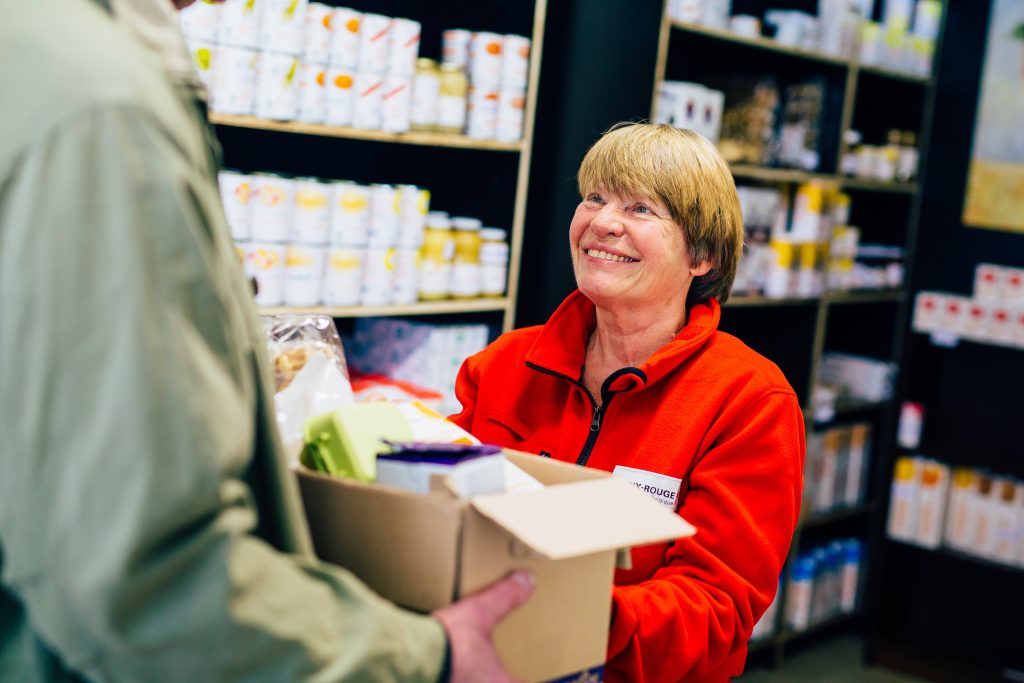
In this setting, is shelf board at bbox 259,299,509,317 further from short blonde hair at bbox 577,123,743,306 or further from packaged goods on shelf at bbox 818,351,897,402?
packaged goods on shelf at bbox 818,351,897,402

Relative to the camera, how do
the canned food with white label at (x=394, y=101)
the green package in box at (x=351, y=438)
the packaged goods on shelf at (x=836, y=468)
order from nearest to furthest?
1. the green package in box at (x=351, y=438)
2. the canned food with white label at (x=394, y=101)
3. the packaged goods on shelf at (x=836, y=468)

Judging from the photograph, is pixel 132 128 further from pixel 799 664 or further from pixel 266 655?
pixel 799 664

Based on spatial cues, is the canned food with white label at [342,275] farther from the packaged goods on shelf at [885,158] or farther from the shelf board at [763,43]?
the packaged goods on shelf at [885,158]

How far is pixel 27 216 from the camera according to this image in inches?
30.8

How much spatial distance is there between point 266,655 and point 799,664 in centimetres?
384

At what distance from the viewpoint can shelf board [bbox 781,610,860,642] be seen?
4.26 metres

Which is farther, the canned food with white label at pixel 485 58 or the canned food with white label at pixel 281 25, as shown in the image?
the canned food with white label at pixel 485 58

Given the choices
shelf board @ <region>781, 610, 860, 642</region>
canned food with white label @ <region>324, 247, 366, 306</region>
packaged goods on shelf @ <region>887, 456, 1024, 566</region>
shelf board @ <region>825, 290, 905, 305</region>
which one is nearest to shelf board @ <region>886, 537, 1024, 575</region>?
packaged goods on shelf @ <region>887, 456, 1024, 566</region>

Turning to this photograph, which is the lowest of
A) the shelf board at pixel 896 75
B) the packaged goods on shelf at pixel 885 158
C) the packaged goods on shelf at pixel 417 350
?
the packaged goods on shelf at pixel 417 350

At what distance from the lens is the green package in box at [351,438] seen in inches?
47.4

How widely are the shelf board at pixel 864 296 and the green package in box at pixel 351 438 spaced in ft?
10.7

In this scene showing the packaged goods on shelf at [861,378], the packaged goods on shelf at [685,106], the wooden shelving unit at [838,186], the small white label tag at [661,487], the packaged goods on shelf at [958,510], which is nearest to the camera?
the small white label tag at [661,487]

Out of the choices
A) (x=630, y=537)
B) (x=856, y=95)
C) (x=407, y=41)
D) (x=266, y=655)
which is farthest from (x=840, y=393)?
(x=266, y=655)

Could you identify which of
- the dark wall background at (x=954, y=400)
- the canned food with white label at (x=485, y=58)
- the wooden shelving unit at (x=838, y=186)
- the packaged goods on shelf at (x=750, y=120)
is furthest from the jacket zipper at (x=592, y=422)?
the dark wall background at (x=954, y=400)
